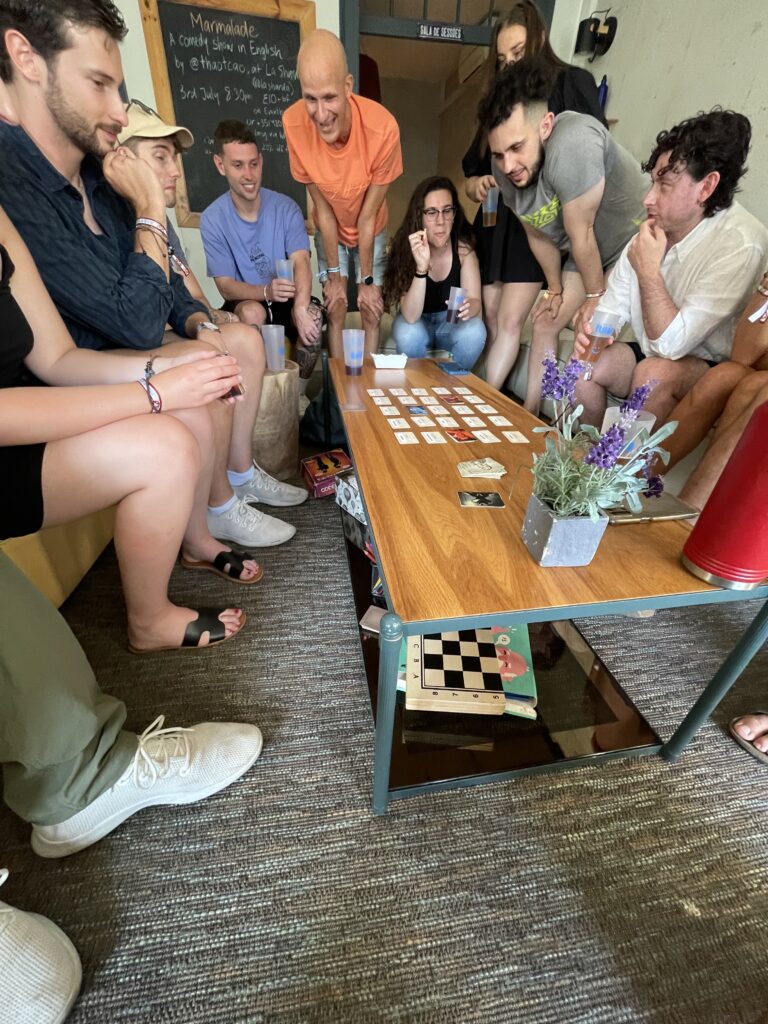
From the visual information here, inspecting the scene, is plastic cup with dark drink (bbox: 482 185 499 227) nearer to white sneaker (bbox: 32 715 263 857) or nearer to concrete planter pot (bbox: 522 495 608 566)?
concrete planter pot (bbox: 522 495 608 566)

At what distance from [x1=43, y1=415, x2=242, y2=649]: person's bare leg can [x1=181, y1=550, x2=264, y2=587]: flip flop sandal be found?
281mm

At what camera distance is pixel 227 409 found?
1.27 meters

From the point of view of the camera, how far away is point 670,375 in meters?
1.44

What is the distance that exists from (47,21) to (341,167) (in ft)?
4.74

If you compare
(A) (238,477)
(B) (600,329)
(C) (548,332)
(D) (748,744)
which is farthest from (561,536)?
(C) (548,332)

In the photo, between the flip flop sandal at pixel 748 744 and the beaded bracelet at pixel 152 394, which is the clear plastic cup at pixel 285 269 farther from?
the flip flop sandal at pixel 748 744

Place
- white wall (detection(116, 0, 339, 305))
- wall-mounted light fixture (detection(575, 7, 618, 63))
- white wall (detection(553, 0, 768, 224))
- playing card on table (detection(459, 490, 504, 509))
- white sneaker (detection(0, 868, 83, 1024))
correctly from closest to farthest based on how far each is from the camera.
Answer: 1. white sneaker (detection(0, 868, 83, 1024))
2. playing card on table (detection(459, 490, 504, 509))
3. white wall (detection(553, 0, 768, 224))
4. white wall (detection(116, 0, 339, 305))
5. wall-mounted light fixture (detection(575, 7, 618, 63))

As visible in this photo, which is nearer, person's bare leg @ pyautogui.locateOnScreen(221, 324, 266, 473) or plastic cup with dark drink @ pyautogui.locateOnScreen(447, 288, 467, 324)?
person's bare leg @ pyautogui.locateOnScreen(221, 324, 266, 473)

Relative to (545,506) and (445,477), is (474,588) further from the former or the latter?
(445,477)

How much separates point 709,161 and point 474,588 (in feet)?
4.64

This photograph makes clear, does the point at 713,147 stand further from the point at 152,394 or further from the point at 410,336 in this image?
the point at 152,394

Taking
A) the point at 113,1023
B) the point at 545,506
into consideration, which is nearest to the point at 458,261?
the point at 545,506

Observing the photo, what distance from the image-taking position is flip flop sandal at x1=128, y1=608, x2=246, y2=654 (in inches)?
41.7

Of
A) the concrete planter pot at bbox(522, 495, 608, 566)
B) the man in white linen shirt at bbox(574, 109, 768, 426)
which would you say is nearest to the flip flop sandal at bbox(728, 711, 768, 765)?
the concrete planter pot at bbox(522, 495, 608, 566)
